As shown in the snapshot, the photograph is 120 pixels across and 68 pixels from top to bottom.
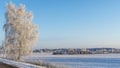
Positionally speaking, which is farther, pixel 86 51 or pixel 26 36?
pixel 86 51

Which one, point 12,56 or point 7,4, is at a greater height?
point 7,4

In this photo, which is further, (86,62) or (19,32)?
(86,62)

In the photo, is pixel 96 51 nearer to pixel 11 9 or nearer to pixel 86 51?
pixel 86 51

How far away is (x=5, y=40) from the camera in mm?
38000

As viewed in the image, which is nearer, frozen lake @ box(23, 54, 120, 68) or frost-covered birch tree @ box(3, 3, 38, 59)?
frost-covered birch tree @ box(3, 3, 38, 59)

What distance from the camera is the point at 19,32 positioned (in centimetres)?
3744

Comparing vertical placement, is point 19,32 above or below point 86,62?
above

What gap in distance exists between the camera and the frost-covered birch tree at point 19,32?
3756 centimetres

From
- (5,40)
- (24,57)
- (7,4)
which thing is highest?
(7,4)

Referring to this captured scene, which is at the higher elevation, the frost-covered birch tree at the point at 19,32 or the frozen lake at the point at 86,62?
the frost-covered birch tree at the point at 19,32

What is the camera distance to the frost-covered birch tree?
3756 centimetres

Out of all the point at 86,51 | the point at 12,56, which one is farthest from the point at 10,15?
the point at 86,51

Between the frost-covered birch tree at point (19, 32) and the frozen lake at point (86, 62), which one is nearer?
the frost-covered birch tree at point (19, 32)

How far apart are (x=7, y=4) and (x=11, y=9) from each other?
1154 mm
